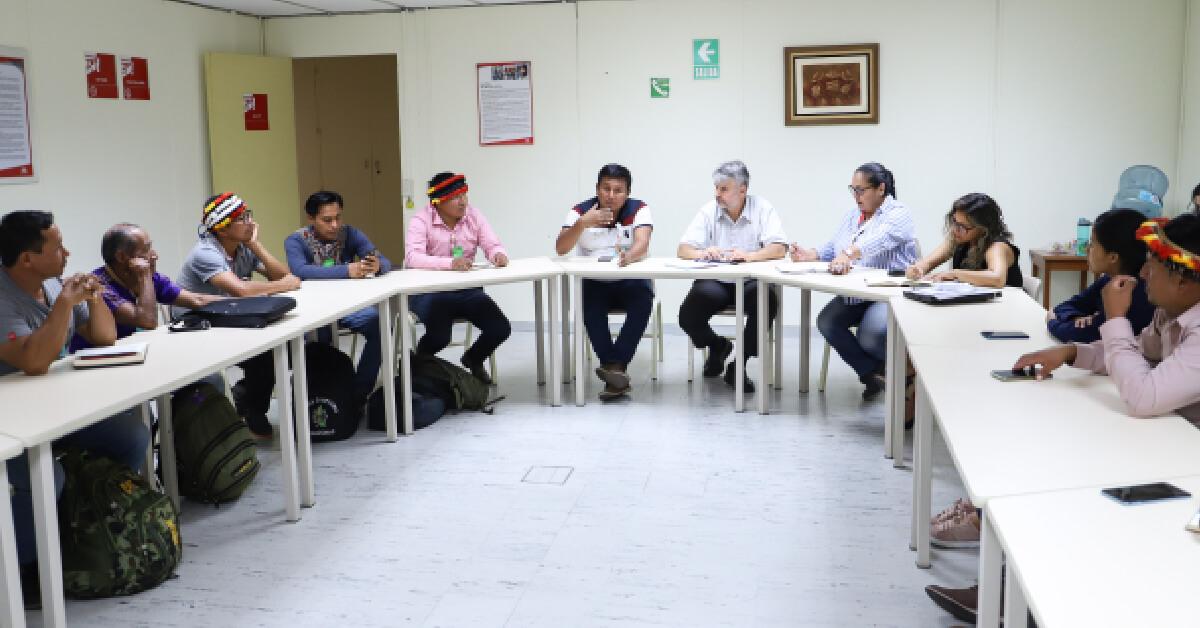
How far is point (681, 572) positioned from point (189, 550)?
5.32 ft

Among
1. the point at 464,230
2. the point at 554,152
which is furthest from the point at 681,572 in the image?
the point at 554,152

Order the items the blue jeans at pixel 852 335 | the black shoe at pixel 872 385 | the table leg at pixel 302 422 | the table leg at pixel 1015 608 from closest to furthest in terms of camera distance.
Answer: the table leg at pixel 1015 608, the table leg at pixel 302 422, the blue jeans at pixel 852 335, the black shoe at pixel 872 385

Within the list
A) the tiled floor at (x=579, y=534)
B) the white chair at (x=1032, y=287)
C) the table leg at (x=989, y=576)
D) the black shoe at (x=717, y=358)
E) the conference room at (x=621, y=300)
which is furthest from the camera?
the black shoe at (x=717, y=358)

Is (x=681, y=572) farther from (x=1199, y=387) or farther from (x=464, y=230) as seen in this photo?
(x=464, y=230)

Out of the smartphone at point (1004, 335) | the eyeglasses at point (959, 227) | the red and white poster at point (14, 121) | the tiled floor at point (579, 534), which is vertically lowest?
the tiled floor at point (579, 534)

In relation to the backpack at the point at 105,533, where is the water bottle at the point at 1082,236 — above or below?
above

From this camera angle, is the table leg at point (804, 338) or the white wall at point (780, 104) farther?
the white wall at point (780, 104)

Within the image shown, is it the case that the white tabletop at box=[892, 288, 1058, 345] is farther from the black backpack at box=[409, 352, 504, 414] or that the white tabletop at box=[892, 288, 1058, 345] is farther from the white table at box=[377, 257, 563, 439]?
the black backpack at box=[409, 352, 504, 414]

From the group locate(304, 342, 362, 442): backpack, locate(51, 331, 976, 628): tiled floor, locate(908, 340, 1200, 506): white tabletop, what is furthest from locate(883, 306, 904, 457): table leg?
locate(304, 342, 362, 442): backpack

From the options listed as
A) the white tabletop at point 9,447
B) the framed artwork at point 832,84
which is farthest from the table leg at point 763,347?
the white tabletop at point 9,447

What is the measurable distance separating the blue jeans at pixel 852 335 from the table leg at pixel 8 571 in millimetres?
3657

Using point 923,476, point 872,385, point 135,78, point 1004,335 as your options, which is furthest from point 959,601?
point 135,78

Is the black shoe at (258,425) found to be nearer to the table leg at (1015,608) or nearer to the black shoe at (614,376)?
the black shoe at (614,376)

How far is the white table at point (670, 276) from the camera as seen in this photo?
16.6 ft
